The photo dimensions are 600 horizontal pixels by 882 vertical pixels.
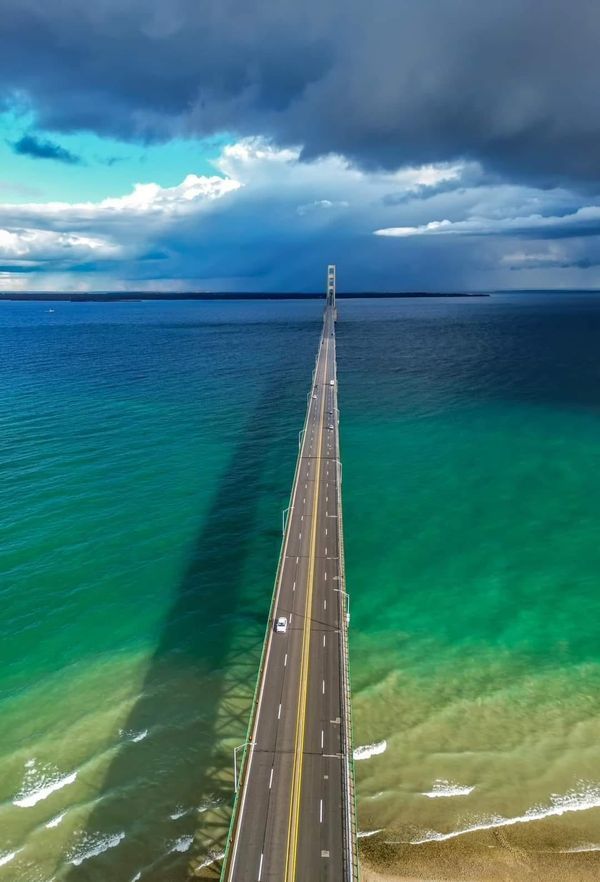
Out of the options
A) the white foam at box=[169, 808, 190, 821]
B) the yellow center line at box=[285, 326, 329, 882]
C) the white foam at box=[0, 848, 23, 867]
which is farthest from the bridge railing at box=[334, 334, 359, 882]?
the white foam at box=[0, 848, 23, 867]

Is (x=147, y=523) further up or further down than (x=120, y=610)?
further up

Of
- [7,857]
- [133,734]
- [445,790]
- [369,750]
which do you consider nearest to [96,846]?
[7,857]

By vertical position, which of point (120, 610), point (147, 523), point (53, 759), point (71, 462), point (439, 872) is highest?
point (71, 462)

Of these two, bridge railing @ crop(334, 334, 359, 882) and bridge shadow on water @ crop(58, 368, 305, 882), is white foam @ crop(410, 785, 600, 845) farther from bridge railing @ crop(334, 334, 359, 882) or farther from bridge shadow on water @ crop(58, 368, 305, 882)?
bridge shadow on water @ crop(58, 368, 305, 882)

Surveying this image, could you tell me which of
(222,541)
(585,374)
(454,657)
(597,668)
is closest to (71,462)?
(222,541)

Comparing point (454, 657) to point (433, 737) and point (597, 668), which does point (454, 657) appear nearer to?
point (433, 737)

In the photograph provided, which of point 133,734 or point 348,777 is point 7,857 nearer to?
point 133,734

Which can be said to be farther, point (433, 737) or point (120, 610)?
point (120, 610)

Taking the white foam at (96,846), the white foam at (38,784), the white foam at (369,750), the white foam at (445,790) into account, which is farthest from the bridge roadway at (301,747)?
the white foam at (38,784)
